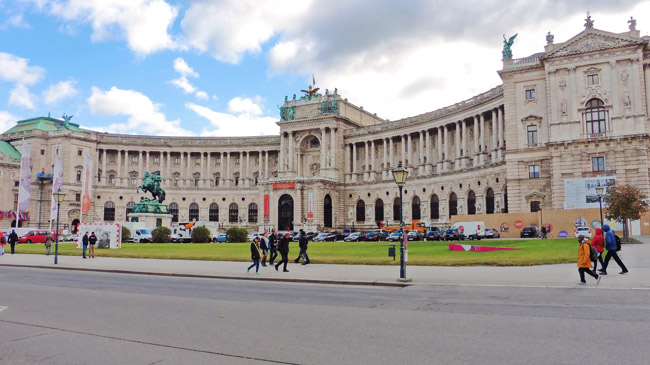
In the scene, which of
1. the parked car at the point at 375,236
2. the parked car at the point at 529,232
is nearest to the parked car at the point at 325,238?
the parked car at the point at 375,236

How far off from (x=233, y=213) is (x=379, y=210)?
35246 mm

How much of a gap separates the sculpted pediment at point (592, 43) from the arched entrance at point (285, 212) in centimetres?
5471

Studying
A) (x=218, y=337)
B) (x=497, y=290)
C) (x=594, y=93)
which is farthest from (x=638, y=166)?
(x=218, y=337)

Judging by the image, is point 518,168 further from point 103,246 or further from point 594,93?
point 103,246

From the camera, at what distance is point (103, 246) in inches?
2045

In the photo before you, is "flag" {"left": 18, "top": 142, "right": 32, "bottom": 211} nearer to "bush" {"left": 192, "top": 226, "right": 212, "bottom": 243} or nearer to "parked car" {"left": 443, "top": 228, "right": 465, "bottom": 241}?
"bush" {"left": 192, "top": 226, "right": 212, "bottom": 243}

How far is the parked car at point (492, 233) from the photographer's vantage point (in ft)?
198

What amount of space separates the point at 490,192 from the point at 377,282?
199 feet

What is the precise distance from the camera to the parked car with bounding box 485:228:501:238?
60.5m

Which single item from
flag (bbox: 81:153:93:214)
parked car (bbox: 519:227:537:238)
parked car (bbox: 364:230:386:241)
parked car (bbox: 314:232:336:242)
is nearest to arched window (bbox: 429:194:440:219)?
parked car (bbox: 364:230:386:241)

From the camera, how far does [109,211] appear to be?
374 feet

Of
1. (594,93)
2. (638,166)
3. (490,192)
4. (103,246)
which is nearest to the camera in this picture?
(103,246)

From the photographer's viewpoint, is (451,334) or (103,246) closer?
(451,334)

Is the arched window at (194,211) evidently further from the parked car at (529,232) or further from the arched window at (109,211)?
the parked car at (529,232)
